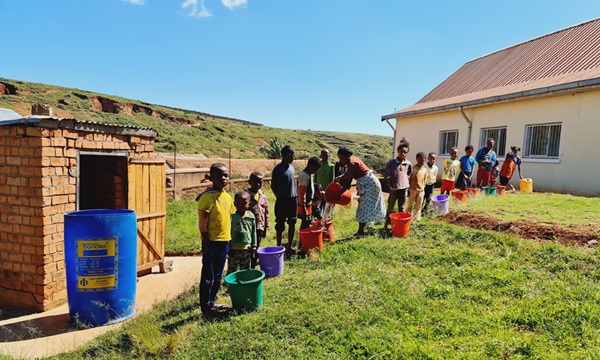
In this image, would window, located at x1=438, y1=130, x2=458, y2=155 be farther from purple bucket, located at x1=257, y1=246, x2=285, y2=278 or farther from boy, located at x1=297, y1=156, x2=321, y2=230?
purple bucket, located at x1=257, y1=246, x2=285, y2=278

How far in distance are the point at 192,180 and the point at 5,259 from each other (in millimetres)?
7898

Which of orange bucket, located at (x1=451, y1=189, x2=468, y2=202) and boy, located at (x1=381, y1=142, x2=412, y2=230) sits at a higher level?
boy, located at (x1=381, y1=142, x2=412, y2=230)

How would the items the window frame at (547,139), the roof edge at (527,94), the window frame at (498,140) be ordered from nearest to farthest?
the roof edge at (527,94), the window frame at (547,139), the window frame at (498,140)

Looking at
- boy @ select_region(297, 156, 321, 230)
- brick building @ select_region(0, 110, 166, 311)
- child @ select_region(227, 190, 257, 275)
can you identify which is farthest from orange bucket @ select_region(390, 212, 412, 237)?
brick building @ select_region(0, 110, 166, 311)

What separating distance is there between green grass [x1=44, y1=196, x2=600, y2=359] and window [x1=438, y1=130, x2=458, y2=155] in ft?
33.9

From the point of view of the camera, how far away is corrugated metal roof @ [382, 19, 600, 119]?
431 inches

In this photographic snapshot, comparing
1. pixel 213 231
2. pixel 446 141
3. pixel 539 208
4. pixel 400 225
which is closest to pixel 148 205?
pixel 213 231

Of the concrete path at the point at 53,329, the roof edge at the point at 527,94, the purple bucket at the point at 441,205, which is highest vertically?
the roof edge at the point at 527,94

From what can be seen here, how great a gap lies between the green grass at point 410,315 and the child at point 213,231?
32 centimetres

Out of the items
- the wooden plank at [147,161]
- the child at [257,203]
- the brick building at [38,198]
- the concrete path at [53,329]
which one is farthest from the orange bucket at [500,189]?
the brick building at [38,198]

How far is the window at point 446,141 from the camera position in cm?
1456

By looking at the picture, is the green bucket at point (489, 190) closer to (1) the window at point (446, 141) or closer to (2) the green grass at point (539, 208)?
(2) the green grass at point (539, 208)

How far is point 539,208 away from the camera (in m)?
7.16

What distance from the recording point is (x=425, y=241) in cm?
554
